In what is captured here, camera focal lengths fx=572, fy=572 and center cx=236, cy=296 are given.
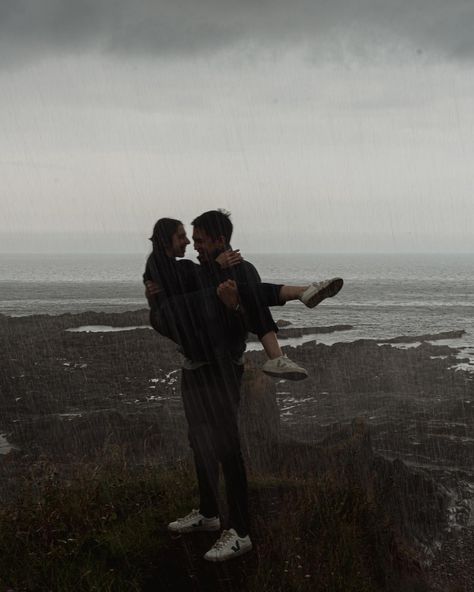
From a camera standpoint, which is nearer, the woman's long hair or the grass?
the grass

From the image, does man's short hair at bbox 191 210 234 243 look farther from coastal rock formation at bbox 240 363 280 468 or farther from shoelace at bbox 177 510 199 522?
coastal rock formation at bbox 240 363 280 468

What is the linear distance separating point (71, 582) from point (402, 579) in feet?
11.8

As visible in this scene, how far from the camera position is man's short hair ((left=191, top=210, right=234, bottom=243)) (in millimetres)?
4777

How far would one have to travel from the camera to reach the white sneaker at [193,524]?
211 inches

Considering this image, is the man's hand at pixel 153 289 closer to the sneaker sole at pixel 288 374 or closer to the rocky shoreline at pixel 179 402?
the sneaker sole at pixel 288 374

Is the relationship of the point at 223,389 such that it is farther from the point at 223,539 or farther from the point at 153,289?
the point at 223,539

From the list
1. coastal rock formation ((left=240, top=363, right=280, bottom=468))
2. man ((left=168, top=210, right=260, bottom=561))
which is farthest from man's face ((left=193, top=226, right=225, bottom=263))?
coastal rock formation ((left=240, top=363, right=280, bottom=468))

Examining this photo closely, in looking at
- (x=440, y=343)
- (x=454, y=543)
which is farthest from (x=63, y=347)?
(x=454, y=543)

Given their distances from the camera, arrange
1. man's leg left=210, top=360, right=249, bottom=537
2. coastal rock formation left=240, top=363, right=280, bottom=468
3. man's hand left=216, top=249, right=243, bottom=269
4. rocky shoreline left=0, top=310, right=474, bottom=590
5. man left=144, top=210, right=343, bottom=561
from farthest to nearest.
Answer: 1. rocky shoreline left=0, top=310, right=474, bottom=590
2. coastal rock formation left=240, top=363, right=280, bottom=468
3. man's leg left=210, top=360, right=249, bottom=537
4. man left=144, top=210, right=343, bottom=561
5. man's hand left=216, top=249, right=243, bottom=269

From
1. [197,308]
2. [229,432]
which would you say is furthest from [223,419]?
[197,308]

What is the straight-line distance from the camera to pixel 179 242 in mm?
4824

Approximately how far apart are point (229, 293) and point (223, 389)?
2.95 feet

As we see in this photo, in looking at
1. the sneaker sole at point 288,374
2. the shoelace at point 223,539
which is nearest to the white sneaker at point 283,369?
the sneaker sole at point 288,374

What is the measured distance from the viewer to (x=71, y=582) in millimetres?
4500
